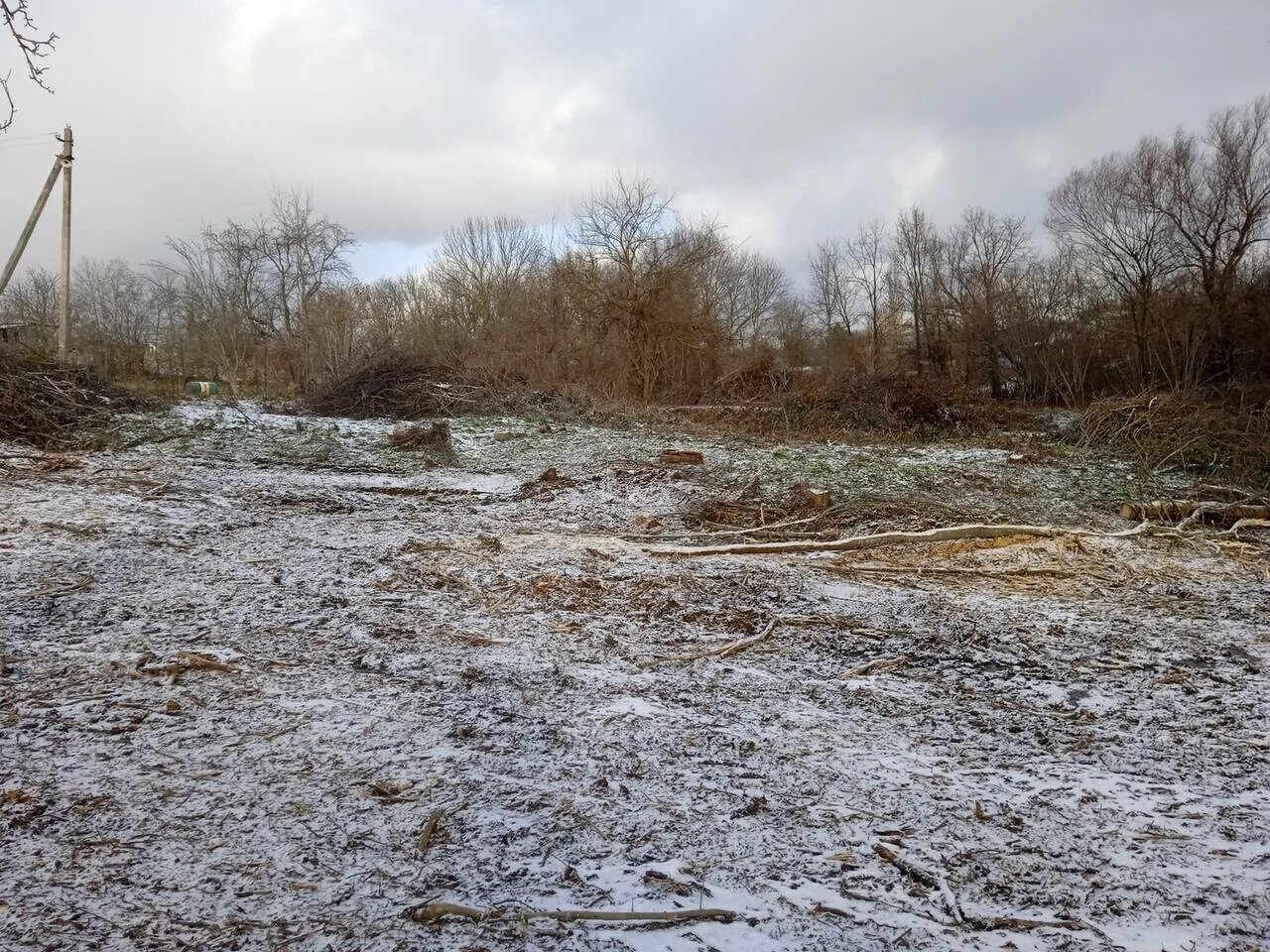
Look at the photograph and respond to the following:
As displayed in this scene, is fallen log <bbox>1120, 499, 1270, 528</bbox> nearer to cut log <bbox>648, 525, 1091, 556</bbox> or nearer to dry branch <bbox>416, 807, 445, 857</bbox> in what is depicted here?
cut log <bbox>648, 525, 1091, 556</bbox>

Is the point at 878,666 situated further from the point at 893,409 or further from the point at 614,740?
the point at 893,409

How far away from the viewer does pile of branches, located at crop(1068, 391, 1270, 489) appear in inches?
373

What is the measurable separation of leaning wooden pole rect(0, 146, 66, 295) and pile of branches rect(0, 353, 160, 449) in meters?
1.85

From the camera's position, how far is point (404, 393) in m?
16.1

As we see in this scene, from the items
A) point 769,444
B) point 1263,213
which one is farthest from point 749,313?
point 769,444

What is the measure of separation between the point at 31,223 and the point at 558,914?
16021 mm

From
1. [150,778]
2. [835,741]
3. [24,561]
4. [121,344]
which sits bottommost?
[835,741]

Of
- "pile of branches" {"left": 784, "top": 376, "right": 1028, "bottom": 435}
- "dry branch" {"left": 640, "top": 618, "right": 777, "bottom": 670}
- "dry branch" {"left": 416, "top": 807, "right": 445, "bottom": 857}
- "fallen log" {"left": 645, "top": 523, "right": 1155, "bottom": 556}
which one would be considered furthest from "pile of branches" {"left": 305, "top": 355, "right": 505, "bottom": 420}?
"dry branch" {"left": 416, "top": 807, "right": 445, "bottom": 857}

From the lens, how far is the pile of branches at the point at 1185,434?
9.47 m

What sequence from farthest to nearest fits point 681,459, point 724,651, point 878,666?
point 681,459
point 724,651
point 878,666

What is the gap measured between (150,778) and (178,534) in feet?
13.1

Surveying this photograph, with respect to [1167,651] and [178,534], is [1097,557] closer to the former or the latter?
[1167,651]

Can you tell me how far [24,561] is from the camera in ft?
16.1

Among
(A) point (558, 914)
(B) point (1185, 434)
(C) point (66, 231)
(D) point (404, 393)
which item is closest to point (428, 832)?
(A) point (558, 914)
